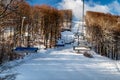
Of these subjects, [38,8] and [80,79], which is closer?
[80,79]

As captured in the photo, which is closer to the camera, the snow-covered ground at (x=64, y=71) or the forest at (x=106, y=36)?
the snow-covered ground at (x=64, y=71)

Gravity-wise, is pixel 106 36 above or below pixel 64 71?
above

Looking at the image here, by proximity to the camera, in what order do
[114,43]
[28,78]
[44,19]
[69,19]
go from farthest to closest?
[69,19]
[114,43]
[44,19]
[28,78]

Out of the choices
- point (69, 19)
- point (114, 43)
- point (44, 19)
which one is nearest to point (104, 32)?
point (114, 43)

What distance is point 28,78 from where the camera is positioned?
17.6 meters

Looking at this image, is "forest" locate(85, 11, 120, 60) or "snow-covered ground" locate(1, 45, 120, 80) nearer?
"snow-covered ground" locate(1, 45, 120, 80)

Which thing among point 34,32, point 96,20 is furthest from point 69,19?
point 34,32

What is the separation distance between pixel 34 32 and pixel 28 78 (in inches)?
2500

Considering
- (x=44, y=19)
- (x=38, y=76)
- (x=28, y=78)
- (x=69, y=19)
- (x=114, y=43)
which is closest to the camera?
(x=28, y=78)

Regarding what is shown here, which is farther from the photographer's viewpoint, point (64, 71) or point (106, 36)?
point (106, 36)

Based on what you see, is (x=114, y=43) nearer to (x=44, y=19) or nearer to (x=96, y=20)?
(x=96, y=20)

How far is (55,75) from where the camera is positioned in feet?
64.4

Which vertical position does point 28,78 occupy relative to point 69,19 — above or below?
below

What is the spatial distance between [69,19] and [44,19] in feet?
206
